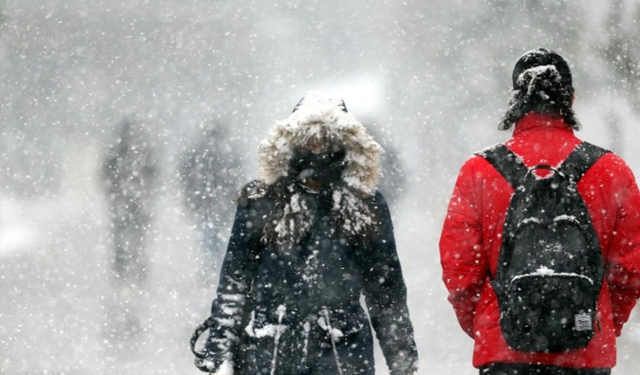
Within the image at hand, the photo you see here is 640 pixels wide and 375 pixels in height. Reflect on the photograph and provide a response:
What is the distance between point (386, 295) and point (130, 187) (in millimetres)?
30470

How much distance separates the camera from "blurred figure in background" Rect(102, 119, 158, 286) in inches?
1264

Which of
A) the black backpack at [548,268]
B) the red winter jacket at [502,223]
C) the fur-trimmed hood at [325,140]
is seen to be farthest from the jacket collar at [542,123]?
the fur-trimmed hood at [325,140]

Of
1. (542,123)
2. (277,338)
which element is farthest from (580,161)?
(277,338)

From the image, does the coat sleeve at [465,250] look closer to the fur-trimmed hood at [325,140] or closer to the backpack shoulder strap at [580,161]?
the backpack shoulder strap at [580,161]

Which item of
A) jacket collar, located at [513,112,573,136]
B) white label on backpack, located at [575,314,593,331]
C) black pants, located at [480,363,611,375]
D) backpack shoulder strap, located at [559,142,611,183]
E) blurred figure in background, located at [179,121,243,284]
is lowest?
black pants, located at [480,363,611,375]

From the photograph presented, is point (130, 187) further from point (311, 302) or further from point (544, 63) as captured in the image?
point (544, 63)

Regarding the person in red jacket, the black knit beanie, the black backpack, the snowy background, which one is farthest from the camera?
the snowy background

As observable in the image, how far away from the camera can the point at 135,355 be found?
1930 cm

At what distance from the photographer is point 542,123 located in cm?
390

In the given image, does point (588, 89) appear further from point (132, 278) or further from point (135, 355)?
point (132, 278)

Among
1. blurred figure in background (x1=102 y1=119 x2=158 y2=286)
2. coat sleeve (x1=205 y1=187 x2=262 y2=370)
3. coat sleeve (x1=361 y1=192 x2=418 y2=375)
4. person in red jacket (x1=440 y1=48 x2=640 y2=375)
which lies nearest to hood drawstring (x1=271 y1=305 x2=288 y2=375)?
coat sleeve (x1=205 y1=187 x2=262 y2=370)

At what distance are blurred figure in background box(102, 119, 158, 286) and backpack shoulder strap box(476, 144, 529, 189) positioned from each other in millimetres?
27132

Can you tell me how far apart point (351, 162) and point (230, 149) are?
92.4 ft

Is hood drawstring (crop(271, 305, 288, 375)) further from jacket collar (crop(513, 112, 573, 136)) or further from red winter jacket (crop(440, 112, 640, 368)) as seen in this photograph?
jacket collar (crop(513, 112, 573, 136))
